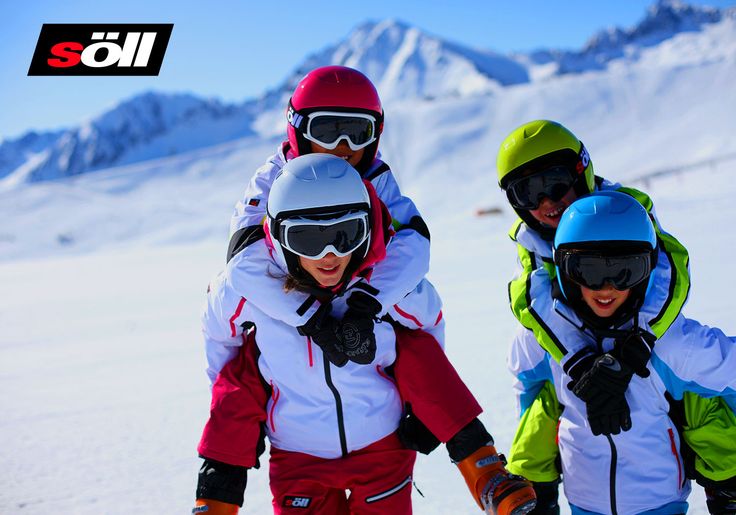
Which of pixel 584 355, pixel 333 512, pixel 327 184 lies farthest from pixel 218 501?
pixel 584 355

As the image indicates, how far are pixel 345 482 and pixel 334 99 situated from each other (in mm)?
1624

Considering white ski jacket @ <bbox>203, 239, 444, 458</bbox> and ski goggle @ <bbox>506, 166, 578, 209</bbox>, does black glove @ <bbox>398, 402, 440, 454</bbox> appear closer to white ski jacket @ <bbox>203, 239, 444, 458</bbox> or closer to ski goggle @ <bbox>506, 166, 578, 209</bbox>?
white ski jacket @ <bbox>203, 239, 444, 458</bbox>

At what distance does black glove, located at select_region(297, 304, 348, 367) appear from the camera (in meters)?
2.10

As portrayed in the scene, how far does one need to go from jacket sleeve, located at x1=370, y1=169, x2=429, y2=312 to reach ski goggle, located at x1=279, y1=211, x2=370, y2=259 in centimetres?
19

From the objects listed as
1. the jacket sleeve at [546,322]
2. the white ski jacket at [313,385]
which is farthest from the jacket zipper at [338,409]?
the jacket sleeve at [546,322]

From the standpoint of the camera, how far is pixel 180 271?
43.6 feet

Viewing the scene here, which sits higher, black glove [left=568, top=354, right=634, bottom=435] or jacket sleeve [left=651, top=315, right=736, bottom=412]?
jacket sleeve [left=651, top=315, right=736, bottom=412]

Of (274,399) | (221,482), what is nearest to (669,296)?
(274,399)

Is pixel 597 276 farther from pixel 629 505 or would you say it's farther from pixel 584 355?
pixel 629 505

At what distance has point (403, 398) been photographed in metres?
2.39

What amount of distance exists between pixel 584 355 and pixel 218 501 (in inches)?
56.1


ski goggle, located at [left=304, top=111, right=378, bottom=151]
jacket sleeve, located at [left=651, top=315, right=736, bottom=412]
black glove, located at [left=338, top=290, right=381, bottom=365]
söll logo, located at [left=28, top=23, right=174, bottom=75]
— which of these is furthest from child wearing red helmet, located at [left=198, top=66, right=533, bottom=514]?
söll logo, located at [left=28, top=23, right=174, bottom=75]

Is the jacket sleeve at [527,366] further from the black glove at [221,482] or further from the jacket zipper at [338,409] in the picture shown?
the black glove at [221,482]

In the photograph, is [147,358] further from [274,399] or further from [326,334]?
[326,334]
